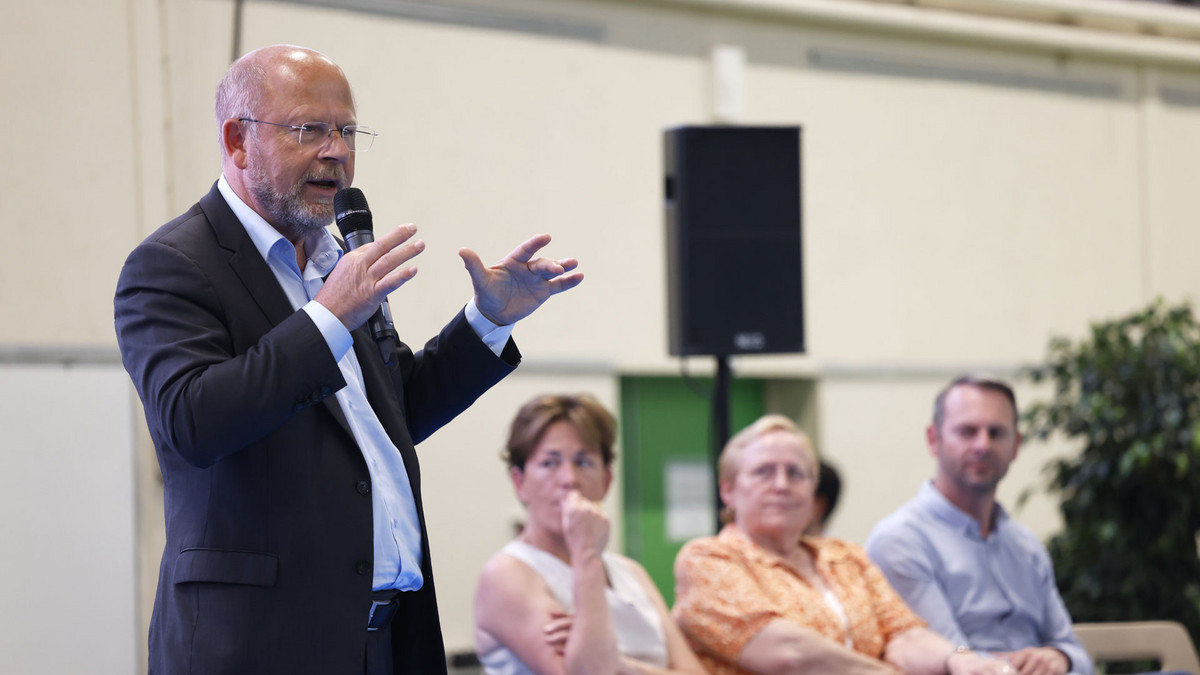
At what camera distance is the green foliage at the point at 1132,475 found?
455 cm

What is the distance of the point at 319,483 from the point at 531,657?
1.36 metres

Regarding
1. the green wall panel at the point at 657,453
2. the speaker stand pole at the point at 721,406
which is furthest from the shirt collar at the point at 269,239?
the green wall panel at the point at 657,453

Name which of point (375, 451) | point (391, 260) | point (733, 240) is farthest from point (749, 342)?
point (391, 260)

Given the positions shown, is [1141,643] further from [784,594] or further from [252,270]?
[252,270]

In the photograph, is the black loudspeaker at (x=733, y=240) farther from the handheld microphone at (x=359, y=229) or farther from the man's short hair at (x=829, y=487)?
the handheld microphone at (x=359, y=229)

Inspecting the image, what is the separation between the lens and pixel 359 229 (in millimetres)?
1562

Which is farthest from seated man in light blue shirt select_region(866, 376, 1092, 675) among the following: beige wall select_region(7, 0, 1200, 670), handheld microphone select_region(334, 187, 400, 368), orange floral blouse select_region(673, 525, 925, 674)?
beige wall select_region(7, 0, 1200, 670)

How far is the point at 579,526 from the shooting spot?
2.75 metres

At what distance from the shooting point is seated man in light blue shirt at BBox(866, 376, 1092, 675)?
3283mm

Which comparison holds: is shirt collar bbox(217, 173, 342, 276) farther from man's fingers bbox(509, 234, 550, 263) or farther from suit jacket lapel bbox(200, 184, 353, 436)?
man's fingers bbox(509, 234, 550, 263)

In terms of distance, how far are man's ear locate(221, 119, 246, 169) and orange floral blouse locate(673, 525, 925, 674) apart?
173cm

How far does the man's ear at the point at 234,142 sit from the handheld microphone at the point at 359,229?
0.14 m

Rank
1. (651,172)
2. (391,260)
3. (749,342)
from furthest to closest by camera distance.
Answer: (651,172) < (749,342) < (391,260)

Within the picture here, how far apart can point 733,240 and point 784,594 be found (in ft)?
4.29
